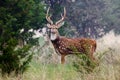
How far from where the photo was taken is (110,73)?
1016cm

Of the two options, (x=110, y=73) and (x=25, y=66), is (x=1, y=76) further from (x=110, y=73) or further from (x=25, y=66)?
(x=110, y=73)

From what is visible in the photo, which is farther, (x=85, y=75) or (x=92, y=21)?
(x=92, y=21)

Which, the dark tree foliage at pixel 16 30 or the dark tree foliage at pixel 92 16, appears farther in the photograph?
the dark tree foliage at pixel 92 16

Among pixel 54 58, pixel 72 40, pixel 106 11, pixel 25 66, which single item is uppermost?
pixel 25 66

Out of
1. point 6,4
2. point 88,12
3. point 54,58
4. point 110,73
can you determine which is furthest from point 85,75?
point 88,12

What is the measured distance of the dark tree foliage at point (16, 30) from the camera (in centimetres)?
1069

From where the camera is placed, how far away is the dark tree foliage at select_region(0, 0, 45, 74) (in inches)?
421

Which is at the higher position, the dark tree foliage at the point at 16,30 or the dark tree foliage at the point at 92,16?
the dark tree foliage at the point at 16,30

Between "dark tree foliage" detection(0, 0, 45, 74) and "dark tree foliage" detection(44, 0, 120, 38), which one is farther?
"dark tree foliage" detection(44, 0, 120, 38)

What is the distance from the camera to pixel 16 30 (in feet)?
56.1

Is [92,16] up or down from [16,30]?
down

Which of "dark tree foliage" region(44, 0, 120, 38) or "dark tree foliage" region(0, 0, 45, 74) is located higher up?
"dark tree foliage" region(0, 0, 45, 74)

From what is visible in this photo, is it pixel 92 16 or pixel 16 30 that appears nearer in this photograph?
Result: pixel 16 30

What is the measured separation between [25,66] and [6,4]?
5.68m
